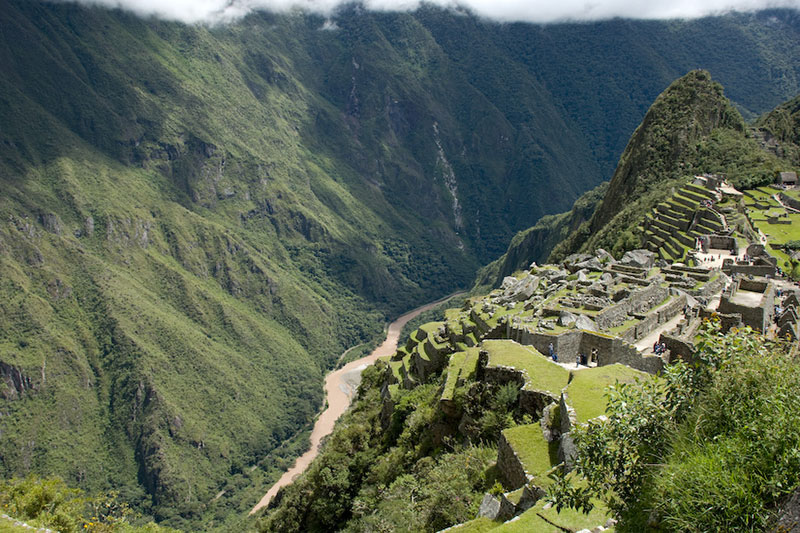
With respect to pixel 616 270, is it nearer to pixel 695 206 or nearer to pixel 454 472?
pixel 454 472

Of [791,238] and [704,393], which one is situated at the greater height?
[704,393]

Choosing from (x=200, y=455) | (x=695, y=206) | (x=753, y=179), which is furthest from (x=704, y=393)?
(x=200, y=455)

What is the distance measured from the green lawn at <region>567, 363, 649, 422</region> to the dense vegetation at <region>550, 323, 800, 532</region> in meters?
4.14

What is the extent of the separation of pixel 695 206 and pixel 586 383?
62.9 m

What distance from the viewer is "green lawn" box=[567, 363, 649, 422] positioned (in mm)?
17194

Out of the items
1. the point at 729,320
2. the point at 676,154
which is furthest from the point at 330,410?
the point at 729,320

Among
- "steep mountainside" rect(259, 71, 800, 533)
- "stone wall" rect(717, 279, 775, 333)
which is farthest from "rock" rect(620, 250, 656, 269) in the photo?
"stone wall" rect(717, 279, 775, 333)

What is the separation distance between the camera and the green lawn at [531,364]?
21.4m

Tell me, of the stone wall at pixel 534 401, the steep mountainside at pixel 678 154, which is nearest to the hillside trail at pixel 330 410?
the steep mountainside at pixel 678 154

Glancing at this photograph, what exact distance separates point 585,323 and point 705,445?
757 inches

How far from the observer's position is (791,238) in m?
59.8

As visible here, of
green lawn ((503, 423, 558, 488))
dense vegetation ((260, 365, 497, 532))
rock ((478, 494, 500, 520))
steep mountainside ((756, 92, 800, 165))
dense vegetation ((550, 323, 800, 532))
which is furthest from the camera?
steep mountainside ((756, 92, 800, 165))

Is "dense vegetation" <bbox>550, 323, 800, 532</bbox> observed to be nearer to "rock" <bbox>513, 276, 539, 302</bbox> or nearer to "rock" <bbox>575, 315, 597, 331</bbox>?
"rock" <bbox>575, 315, 597, 331</bbox>

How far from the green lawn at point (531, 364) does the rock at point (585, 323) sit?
11.3ft
